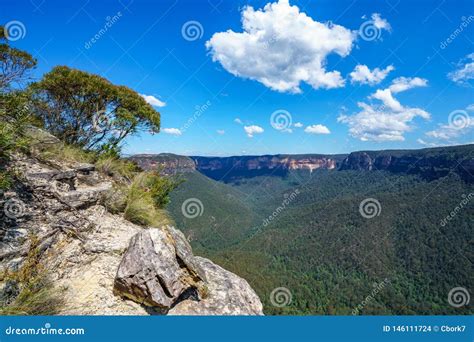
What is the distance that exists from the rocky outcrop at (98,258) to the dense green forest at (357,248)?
54552 millimetres

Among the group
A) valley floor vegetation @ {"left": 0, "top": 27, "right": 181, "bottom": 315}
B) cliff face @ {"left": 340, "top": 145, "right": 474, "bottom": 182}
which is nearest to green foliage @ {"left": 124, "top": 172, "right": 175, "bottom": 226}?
valley floor vegetation @ {"left": 0, "top": 27, "right": 181, "bottom": 315}

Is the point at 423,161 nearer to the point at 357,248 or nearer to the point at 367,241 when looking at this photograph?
the point at 367,241

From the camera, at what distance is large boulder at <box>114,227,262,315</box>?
4074mm

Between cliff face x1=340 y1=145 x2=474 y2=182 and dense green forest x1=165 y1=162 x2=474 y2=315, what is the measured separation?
3871mm

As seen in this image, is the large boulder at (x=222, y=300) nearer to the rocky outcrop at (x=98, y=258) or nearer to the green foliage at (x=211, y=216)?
the rocky outcrop at (x=98, y=258)

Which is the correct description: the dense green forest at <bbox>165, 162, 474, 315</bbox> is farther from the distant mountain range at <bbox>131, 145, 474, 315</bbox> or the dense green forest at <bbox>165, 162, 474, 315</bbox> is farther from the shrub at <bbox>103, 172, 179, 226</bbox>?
the shrub at <bbox>103, 172, 179, 226</bbox>

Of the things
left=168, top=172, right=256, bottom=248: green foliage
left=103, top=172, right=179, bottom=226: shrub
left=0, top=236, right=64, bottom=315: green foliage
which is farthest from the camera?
left=168, top=172, right=256, bottom=248: green foliage

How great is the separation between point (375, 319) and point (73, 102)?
10.4 metres

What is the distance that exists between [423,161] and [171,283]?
156 metres

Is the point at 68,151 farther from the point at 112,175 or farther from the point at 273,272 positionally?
the point at 273,272

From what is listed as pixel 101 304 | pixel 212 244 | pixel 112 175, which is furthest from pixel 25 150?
pixel 212 244

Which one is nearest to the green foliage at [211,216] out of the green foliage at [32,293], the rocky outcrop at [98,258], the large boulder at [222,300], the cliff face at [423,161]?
the cliff face at [423,161]

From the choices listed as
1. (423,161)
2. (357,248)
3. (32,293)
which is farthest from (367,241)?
(32,293)

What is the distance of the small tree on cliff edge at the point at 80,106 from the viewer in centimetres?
968
